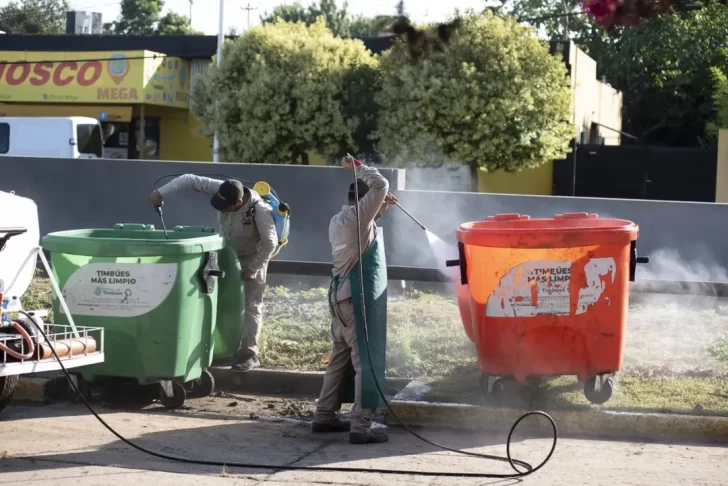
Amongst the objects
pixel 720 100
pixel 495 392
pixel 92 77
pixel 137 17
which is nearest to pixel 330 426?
pixel 495 392

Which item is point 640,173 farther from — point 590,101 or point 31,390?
point 31,390

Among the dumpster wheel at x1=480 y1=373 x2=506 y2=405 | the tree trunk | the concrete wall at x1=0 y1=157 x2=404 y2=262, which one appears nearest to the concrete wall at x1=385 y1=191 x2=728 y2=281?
the concrete wall at x1=0 y1=157 x2=404 y2=262

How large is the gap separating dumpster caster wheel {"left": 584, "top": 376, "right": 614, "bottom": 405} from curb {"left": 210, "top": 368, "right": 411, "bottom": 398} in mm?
1622

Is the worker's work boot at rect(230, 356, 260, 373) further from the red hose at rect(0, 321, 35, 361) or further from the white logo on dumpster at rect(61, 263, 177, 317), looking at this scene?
the red hose at rect(0, 321, 35, 361)

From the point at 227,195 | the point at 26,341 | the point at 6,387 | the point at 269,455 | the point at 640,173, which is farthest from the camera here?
the point at 640,173

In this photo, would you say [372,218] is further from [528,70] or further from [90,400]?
[528,70]

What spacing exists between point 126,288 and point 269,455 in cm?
166

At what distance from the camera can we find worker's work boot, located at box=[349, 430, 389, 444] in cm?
704

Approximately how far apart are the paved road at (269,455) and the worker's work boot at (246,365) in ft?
3.21

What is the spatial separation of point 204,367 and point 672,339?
4.21 meters

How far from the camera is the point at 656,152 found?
33312 millimetres

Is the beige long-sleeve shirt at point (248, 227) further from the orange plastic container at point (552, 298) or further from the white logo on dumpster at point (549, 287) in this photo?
the white logo on dumpster at point (549, 287)

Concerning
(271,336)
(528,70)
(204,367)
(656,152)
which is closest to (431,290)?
(271,336)

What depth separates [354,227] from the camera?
23.3ft
